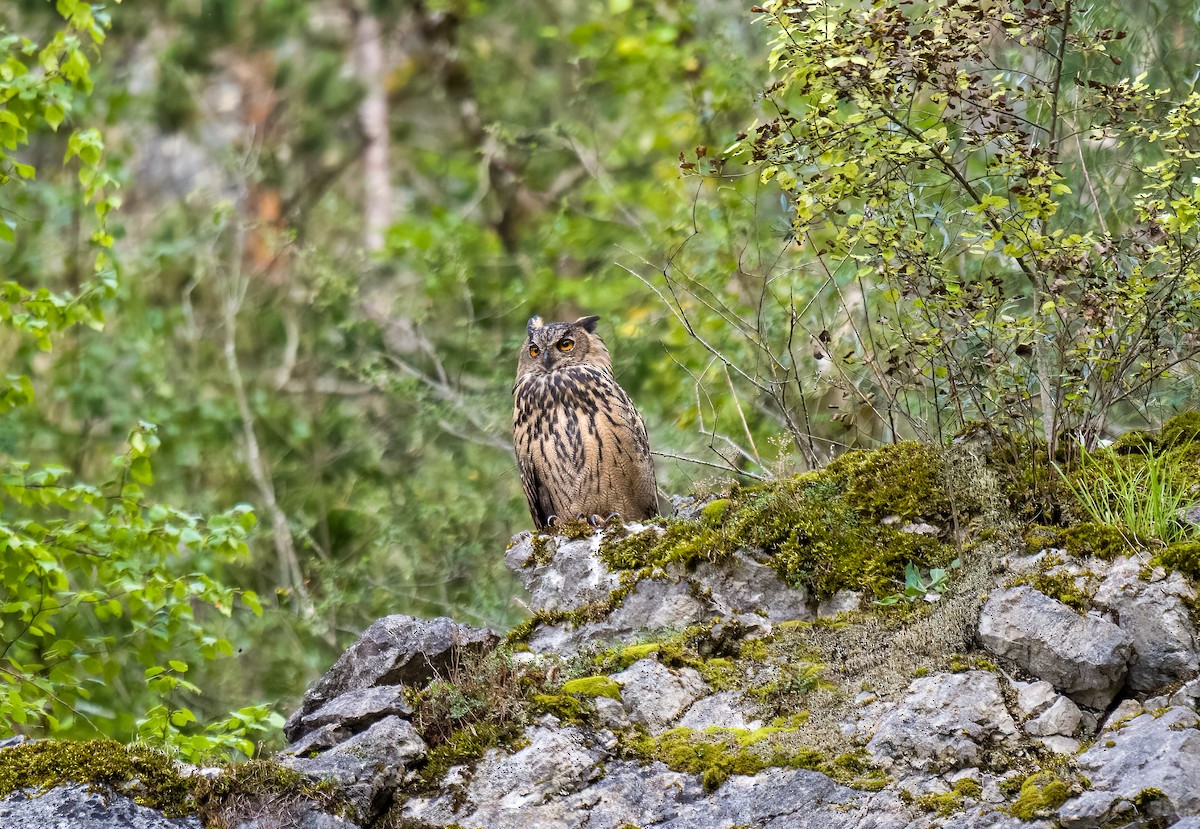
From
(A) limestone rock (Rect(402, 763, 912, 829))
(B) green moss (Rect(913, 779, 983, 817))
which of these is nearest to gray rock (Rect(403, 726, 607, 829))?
(A) limestone rock (Rect(402, 763, 912, 829))

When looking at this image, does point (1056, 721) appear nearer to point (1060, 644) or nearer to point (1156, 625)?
point (1060, 644)

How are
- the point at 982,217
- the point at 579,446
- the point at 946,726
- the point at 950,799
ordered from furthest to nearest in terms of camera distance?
the point at 579,446 → the point at 982,217 → the point at 946,726 → the point at 950,799

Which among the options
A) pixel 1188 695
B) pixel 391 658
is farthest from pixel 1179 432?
pixel 391 658

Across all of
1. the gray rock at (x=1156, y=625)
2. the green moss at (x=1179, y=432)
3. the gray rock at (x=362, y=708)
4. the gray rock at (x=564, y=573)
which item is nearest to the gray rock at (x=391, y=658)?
the gray rock at (x=362, y=708)

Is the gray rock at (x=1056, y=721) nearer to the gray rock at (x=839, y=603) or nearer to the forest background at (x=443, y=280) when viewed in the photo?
the gray rock at (x=839, y=603)

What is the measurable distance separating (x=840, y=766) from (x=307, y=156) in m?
16.3

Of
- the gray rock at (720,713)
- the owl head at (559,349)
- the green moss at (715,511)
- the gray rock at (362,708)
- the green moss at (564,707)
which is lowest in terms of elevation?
the gray rock at (720,713)

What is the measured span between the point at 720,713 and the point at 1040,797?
1.34 m

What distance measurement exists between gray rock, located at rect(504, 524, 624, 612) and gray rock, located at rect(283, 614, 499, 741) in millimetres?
702

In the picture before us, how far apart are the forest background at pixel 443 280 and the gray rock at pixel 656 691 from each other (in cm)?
152

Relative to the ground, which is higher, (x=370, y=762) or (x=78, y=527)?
(x=78, y=527)

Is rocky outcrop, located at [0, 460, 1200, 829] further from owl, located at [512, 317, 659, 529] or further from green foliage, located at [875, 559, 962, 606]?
owl, located at [512, 317, 659, 529]

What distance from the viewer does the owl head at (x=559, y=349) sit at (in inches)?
296

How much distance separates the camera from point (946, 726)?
14.7 ft
